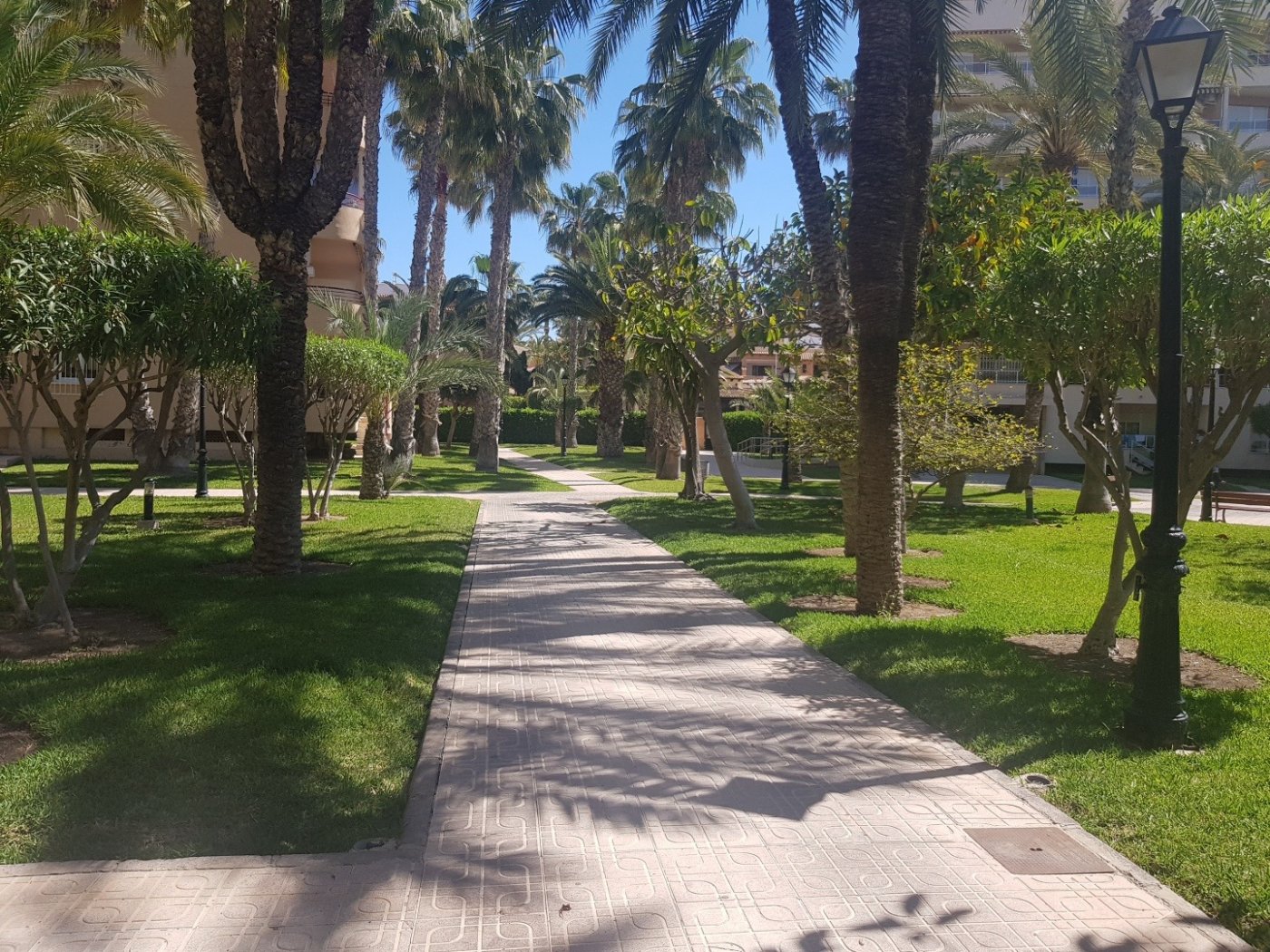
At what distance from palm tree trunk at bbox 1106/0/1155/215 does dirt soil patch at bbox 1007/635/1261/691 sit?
38.6 ft

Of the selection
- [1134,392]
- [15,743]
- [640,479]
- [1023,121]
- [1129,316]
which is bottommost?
[15,743]

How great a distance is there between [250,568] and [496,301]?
22.2m

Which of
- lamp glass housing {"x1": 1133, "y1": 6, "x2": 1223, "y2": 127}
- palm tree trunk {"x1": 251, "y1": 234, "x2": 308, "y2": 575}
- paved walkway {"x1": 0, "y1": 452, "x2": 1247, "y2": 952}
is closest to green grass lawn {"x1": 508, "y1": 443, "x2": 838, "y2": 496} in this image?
palm tree trunk {"x1": 251, "y1": 234, "x2": 308, "y2": 575}

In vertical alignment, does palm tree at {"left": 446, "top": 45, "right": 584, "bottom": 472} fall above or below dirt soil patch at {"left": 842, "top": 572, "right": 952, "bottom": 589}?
above

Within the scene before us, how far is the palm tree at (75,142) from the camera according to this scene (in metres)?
9.44

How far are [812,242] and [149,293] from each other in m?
8.60

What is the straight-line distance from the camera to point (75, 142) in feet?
39.8

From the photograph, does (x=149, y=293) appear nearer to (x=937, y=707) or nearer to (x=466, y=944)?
(x=466, y=944)

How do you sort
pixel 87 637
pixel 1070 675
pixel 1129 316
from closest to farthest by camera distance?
pixel 1129 316
pixel 1070 675
pixel 87 637

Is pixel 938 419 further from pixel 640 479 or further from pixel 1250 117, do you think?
pixel 1250 117

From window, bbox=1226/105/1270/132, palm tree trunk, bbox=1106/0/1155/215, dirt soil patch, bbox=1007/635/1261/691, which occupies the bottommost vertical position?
dirt soil patch, bbox=1007/635/1261/691

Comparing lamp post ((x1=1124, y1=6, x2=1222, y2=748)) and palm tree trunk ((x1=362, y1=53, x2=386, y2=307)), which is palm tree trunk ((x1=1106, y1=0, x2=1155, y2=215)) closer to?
lamp post ((x1=1124, y1=6, x2=1222, y2=748))

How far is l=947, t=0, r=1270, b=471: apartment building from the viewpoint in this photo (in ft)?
131

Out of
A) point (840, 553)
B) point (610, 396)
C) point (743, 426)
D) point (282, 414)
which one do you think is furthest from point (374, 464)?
point (743, 426)
